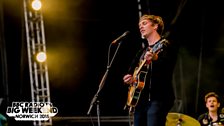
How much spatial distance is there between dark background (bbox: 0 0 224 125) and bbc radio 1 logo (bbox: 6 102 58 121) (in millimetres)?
315

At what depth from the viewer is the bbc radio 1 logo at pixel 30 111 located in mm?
6875

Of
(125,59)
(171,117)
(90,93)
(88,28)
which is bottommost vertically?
(171,117)

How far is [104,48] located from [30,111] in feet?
5.50

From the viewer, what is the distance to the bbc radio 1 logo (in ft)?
22.6

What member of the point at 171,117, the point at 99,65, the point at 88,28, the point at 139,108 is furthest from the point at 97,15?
the point at 139,108

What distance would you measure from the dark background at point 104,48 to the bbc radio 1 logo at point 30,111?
0.31m

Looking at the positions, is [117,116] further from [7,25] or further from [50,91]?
[7,25]

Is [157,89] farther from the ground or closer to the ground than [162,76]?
closer to the ground

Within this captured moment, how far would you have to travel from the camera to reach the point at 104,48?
7.75 m

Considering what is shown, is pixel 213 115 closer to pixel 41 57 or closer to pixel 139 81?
pixel 139 81

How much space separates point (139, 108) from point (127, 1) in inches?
164

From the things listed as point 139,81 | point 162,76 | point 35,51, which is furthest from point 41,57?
point 162,76

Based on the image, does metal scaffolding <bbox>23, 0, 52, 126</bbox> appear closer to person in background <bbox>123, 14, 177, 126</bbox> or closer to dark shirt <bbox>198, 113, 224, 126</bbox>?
dark shirt <bbox>198, 113, 224, 126</bbox>

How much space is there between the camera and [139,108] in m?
3.94
